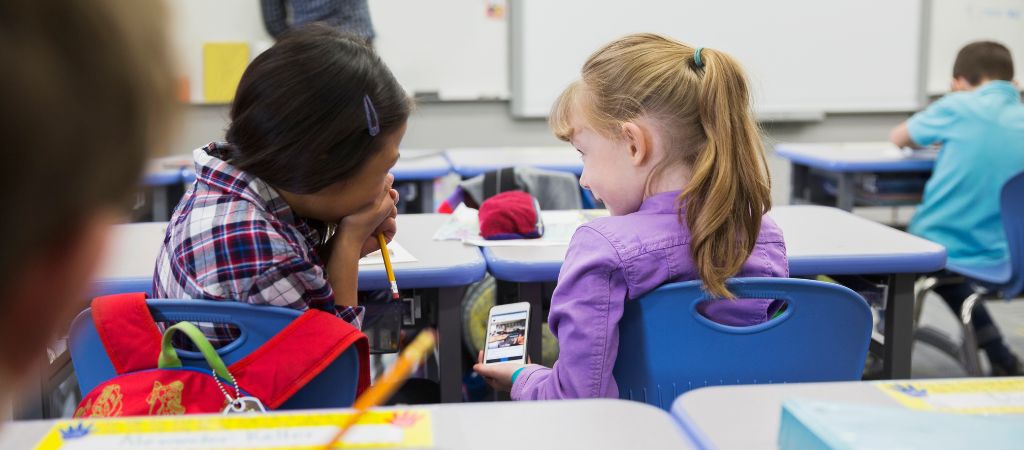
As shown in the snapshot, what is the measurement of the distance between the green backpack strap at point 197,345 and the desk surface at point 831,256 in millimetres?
695

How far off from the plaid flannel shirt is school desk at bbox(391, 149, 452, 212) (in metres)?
1.72

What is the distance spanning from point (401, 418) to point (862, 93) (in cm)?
540

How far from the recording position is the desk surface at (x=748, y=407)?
0.72 metres

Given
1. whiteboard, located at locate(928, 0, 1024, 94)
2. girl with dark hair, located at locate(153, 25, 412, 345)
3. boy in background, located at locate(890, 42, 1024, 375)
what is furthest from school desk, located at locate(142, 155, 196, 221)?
whiteboard, located at locate(928, 0, 1024, 94)

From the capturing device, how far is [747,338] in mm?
1257

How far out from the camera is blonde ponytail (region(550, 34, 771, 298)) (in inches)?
51.6

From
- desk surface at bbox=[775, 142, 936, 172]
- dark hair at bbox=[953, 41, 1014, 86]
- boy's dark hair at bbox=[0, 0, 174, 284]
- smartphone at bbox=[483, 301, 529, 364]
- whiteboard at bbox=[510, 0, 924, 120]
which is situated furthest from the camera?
whiteboard at bbox=[510, 0, 924, 120]

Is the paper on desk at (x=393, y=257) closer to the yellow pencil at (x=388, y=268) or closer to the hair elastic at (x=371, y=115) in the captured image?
the yellow pencil at (x=388, y=268)

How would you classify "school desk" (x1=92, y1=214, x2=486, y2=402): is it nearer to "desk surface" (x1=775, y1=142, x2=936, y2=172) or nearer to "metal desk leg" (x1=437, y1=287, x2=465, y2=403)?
"metal desk leg" (x1=437, y1=287, x2=465, y2=403)

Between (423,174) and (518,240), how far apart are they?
1.30 metres

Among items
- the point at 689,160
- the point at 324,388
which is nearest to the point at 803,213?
the point at 689,160

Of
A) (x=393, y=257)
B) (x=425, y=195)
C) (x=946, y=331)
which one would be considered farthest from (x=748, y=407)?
(x=946, y=331)

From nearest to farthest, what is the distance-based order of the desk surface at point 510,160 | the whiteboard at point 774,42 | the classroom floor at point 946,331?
the classroom floor at point 946,331, the desk surface at point 510,160, the whiteboard at point 774,42

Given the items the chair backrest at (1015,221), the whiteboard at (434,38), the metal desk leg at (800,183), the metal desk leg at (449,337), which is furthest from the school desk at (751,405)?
the whiteboard at (434,38)
